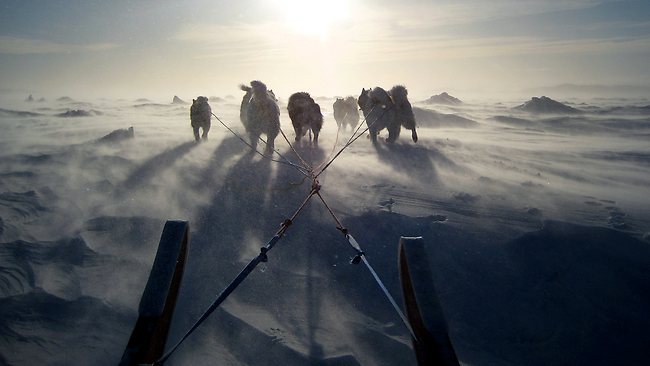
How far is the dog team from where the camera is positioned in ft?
37.4

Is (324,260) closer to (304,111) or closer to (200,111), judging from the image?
(304,111)

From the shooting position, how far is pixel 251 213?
698 cm

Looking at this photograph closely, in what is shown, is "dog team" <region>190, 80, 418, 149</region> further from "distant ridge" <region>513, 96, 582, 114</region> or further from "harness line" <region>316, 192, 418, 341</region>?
"distant ridge" <region>513, 96, 582, 114</region>

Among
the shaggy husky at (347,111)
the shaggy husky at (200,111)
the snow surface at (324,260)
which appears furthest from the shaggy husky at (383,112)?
the shaggy husky at (200,111)

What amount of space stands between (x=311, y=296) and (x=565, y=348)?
3.12 m

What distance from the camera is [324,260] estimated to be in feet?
19.0

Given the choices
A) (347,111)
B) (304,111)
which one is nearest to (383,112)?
(304,111)

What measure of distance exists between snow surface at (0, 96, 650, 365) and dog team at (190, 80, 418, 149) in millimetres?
2102

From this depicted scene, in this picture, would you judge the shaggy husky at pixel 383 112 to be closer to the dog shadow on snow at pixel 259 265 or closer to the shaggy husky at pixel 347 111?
the shaggy husky at pixel 347 111

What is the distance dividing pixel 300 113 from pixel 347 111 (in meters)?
6.50

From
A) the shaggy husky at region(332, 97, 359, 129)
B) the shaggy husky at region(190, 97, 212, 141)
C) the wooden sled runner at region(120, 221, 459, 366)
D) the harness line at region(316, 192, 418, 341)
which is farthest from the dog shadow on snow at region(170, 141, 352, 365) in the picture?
the shaggy husky at region(332, 97, 359, 129)

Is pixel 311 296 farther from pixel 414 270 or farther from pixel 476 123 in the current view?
pixel 476 123

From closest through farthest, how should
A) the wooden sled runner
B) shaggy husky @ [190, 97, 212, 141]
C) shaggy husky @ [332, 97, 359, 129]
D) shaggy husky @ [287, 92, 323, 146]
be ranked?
the wooden sled runner, shaggy husky @ [287, 92, 323, 146], shaggy husky @ [190, 97, 212, 141], shaggy husky @ [332, 97, 359, 129]

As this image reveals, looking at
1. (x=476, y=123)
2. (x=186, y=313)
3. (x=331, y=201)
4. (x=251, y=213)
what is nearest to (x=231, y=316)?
(x=186, y=313)
